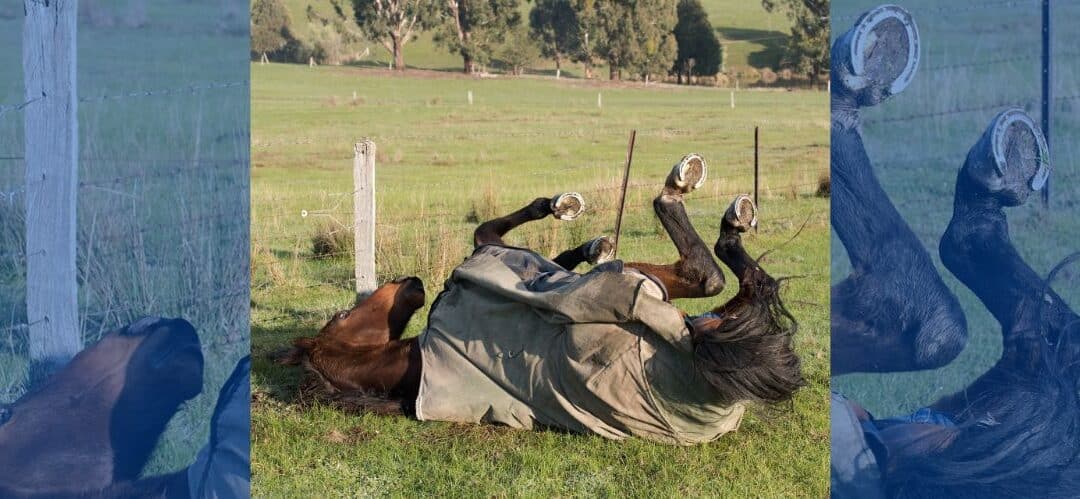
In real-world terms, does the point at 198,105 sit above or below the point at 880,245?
above

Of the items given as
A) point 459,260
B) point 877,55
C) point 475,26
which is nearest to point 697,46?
point 475,26

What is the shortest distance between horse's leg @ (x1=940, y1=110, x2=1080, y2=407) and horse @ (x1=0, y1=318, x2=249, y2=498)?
2289 mm

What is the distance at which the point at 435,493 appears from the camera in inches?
207

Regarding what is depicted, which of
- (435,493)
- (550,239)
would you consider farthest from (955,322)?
(550,239)

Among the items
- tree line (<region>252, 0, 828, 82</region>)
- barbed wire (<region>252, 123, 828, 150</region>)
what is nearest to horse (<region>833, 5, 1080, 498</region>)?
barbed wire (<region>252, 123, 828, 150</region>)

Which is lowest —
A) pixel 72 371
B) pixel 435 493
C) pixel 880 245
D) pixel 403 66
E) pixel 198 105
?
pixel 435 493

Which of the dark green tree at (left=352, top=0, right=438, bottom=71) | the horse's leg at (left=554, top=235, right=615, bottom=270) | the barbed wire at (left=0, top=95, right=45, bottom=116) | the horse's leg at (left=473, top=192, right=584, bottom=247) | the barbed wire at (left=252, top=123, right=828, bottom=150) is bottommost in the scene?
the horse's leg at (left=554, top=235, right=615, bottom=270)

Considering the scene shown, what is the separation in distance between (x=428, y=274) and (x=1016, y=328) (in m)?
6.59

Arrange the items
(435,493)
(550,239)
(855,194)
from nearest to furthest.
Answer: (855,194) → (435,493) → (550,239)

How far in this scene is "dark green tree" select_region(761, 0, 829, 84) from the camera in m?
58.1

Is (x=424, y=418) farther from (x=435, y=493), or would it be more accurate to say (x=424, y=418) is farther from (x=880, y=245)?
(x=880, y=245)

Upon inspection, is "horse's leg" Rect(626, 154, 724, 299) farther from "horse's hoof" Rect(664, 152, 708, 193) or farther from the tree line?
the tree line

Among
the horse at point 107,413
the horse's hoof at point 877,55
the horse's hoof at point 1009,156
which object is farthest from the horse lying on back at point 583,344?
the horse at point 107,413

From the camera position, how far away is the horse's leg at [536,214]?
667 cm
